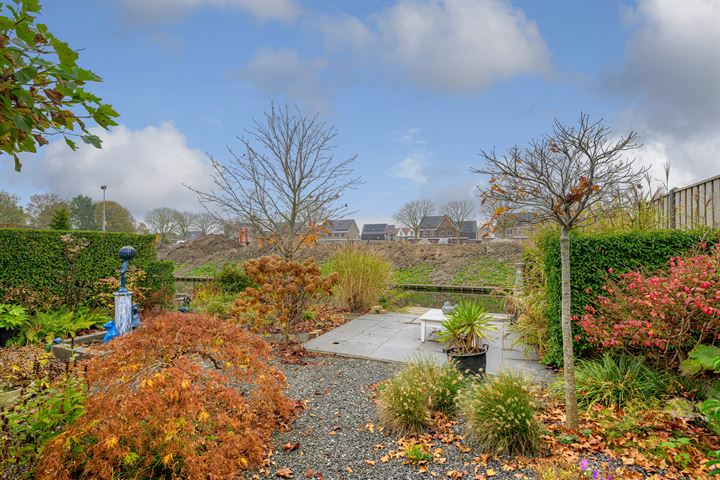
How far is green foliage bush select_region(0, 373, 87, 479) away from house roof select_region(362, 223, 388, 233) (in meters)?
48.2

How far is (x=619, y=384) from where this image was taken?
10.9ft

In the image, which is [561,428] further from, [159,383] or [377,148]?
[377,148]

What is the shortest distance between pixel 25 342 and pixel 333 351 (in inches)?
181

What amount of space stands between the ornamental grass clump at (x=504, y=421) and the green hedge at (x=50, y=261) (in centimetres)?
725

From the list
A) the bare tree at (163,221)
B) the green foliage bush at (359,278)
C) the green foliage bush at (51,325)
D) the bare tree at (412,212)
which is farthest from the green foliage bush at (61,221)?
the bare tree at (412,212)

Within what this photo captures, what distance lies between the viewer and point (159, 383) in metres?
2.31

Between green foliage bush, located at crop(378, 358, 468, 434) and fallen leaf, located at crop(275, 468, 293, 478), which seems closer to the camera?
fallen leaf, located at crop(275, 468, 293, 478)

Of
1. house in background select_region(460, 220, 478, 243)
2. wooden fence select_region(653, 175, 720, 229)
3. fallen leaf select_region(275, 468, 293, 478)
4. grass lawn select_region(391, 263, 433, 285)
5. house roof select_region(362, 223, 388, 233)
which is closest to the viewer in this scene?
fallen leaf select_region(275, 468, 293, 478)

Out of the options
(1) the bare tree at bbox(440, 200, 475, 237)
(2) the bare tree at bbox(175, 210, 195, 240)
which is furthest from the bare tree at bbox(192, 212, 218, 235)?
(1) the bare tree at bbox(440, 200, 475, 237)

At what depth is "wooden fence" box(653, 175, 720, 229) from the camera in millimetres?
4617

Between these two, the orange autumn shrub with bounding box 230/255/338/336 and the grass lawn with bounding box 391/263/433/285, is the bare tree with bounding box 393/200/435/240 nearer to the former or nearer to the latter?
the grass lawn with bounding box 391/263/433/285

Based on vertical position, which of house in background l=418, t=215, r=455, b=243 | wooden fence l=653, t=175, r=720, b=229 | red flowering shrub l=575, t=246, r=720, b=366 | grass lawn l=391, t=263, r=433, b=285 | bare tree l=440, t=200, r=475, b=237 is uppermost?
bare tree l=440, t=200, r=475, b=237

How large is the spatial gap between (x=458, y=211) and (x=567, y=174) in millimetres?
31704

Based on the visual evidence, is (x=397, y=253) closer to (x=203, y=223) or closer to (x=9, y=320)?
(x=203, y=223)
